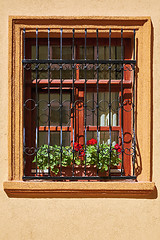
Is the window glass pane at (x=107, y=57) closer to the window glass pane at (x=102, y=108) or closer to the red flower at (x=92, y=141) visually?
the window glass pane at (x=102, y=108)

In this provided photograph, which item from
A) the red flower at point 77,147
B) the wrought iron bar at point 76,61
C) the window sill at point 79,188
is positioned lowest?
the window sill at point 79,188

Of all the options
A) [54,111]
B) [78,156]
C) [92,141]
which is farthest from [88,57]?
[78,156]

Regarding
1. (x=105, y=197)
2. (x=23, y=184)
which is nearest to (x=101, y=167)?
(x=105, y=197)

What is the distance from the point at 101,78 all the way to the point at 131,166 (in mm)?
1254

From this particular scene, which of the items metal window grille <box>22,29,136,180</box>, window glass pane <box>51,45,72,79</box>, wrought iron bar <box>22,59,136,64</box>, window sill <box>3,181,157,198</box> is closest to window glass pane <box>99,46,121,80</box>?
metal window grille <box>22,29,136,180</box>

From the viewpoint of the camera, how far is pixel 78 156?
11.6 feet

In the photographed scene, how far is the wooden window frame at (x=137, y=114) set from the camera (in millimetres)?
3426

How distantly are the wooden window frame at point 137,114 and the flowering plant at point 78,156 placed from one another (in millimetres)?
224

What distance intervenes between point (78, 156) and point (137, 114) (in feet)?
3.07

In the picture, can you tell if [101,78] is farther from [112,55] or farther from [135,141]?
[135,141]

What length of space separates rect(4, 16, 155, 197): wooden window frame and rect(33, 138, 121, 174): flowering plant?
22 centimetres

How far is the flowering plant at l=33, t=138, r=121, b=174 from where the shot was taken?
3.49 m
